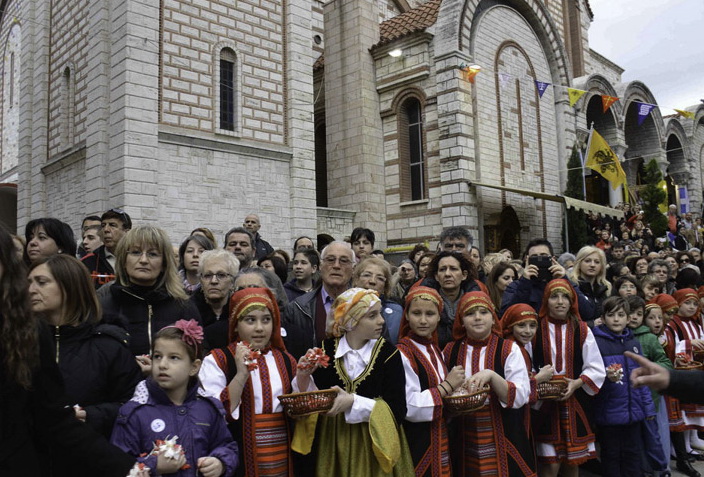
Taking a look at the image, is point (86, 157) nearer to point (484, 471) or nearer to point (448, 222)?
point (448, 222)

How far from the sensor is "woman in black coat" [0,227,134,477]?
2080 mm

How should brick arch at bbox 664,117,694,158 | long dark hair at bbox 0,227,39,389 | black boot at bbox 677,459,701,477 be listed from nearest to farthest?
1. long dark hair at bbox 0,227,39,389
2. black boot at bbox 677,459,701,477
3. brick arch at bbox 664,117,694,158

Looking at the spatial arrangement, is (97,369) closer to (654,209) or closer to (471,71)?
(471,71)

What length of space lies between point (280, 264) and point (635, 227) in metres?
14.2

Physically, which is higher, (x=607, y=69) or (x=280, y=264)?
(x=607, y=69)

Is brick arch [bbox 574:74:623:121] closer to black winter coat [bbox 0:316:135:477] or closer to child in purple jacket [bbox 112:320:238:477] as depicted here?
child in purple jacket [bbox 112:320:238:477]

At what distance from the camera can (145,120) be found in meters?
11.3

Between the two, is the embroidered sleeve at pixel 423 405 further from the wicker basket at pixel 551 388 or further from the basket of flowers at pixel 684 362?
the basket of flowers at pixel 684 362

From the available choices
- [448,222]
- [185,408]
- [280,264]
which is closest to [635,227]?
[448,222]

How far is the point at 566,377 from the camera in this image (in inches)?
192

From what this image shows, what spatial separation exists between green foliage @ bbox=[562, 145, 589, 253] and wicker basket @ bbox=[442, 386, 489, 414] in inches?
559

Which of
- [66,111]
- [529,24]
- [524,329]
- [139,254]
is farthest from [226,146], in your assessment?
[529,24]

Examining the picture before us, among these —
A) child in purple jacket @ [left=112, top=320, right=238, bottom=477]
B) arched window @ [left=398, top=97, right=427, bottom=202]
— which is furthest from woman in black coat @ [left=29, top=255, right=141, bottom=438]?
arched window @ [left=398, top=97, right=427, bottom=202]

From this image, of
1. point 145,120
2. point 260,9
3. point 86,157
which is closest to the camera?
point 145,120
